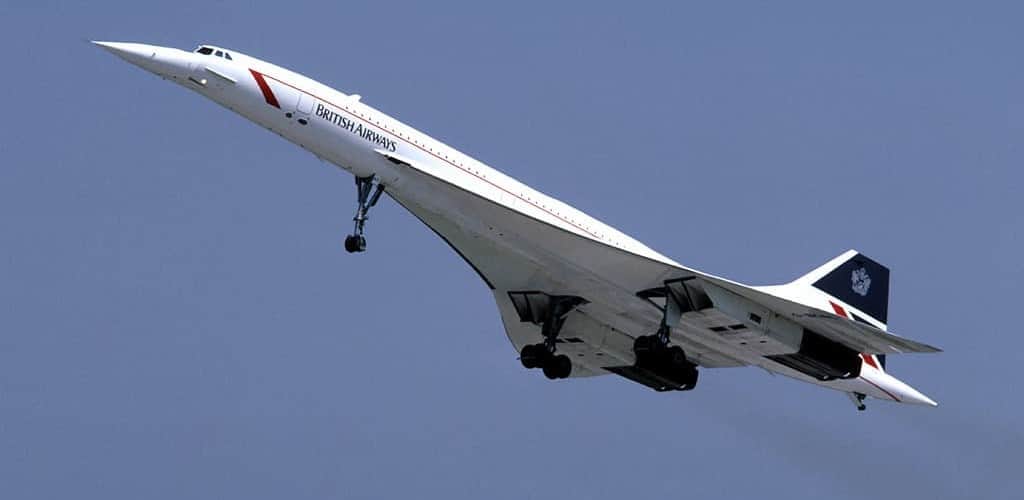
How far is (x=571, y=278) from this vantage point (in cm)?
2986

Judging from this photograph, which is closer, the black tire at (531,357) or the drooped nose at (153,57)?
the drooped nose at (153,57)

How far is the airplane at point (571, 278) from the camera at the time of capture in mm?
27156

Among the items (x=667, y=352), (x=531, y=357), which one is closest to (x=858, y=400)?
(x=667, y=352)

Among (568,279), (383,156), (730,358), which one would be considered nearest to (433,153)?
(383,156)

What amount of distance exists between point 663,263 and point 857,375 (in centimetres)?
492

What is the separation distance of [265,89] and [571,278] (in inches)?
249

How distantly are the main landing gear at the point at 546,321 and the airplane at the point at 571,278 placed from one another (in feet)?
0.09

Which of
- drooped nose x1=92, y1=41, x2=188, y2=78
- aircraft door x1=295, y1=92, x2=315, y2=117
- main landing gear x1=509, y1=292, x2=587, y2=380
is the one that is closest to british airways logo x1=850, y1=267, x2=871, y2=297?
main landing gear x1=509, y1=292, x2=587, y2=380

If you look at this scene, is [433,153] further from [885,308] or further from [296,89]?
[885,308]

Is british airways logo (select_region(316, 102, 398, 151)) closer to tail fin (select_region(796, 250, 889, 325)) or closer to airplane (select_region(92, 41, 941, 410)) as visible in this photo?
airplane (select_region(92, 41, 941, 410))

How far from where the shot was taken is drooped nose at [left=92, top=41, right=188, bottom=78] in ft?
85.6

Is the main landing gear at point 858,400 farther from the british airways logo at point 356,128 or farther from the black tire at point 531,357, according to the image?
the british airways logo at point 356,128

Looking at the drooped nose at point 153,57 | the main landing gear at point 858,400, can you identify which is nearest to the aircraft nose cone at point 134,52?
the drooped nose at point 153,57

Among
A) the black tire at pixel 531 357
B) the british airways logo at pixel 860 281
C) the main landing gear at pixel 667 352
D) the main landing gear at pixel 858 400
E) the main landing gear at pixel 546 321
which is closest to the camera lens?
the main landing gear at pixel 667 352
